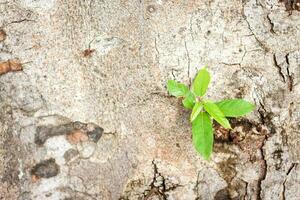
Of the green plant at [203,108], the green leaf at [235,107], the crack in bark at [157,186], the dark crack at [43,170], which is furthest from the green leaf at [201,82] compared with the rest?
the dark crack at [43,170]

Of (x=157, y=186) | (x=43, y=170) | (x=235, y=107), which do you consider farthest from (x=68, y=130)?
(x=235, y=107)

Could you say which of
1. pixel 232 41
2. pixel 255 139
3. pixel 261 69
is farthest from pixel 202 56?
pixel 255 139

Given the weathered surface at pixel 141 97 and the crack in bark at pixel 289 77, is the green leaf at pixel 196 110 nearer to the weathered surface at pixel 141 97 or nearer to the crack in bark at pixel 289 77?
the weathered surface at pixel 141 97

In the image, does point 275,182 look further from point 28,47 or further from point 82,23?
point 28,47

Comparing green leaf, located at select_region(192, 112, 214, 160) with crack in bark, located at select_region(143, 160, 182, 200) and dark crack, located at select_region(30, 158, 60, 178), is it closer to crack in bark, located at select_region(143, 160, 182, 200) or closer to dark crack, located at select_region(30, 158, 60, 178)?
crack in bark, located at select_region(143, 160, 182, 200)

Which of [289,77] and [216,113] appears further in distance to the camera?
[289,77]

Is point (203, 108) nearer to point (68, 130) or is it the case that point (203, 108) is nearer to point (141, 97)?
point (141, 97)

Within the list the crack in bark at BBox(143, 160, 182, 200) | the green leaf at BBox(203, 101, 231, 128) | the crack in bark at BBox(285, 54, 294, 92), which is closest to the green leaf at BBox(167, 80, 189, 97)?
the green leaf at BBox(203, 101, 231, 128)
